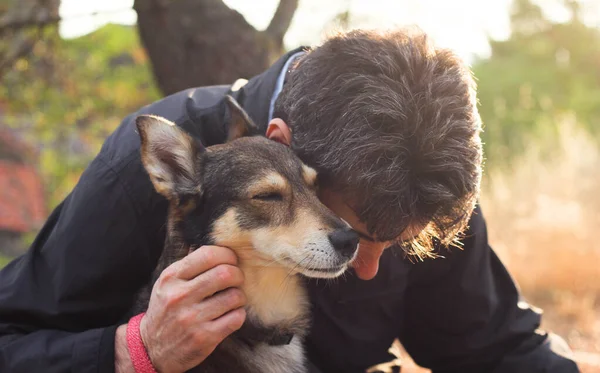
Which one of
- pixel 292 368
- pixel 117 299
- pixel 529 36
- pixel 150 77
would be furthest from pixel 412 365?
pixel 529 36

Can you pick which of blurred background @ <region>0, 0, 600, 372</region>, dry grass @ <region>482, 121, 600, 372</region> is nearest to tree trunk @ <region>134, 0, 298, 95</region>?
blurred background @ <region>0, 0, 600, 372</region>

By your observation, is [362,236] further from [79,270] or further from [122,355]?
[79,270]

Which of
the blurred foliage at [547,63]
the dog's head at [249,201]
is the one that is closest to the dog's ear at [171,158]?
the dog's head at [249,201]

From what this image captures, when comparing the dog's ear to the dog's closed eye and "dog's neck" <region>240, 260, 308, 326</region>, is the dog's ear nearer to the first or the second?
the dog's closed eye

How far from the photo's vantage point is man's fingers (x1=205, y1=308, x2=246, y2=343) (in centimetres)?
240

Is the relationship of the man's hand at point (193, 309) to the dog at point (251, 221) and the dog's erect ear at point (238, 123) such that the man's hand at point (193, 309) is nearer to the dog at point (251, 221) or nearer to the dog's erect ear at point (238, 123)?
the dog at point (251, 221)

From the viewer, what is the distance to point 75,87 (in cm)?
622

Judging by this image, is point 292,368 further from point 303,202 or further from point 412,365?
point 412,365

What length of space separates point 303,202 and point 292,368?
0.73 meters

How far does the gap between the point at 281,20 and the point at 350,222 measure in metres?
2.36

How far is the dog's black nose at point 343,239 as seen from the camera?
2.39 meters

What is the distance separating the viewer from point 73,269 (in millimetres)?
2656

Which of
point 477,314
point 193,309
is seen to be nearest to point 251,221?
point 193,309

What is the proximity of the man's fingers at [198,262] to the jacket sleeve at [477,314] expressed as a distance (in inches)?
47.2
